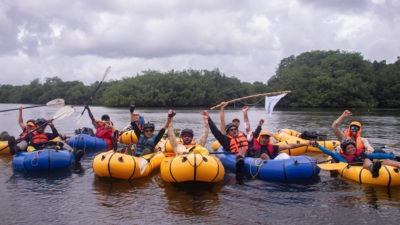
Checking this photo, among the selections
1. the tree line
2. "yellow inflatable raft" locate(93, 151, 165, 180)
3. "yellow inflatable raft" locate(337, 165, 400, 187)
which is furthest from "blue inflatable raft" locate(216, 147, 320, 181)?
the tree line

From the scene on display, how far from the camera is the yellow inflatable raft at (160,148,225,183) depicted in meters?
6.45

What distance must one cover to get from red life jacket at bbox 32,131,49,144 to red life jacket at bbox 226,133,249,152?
446 centimetres

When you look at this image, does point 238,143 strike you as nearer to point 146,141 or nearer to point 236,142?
point 236,142

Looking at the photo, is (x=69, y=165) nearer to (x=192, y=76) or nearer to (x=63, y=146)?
(x=63, y=146)

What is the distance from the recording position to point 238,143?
332 inches

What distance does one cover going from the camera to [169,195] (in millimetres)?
6586

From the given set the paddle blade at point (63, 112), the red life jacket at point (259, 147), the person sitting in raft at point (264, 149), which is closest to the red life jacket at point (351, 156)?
the person sitting in raft at point (264, 149)

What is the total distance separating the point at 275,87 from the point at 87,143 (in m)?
47.8

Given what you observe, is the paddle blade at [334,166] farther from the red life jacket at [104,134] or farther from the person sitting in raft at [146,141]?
the red life jacket at [104,134]

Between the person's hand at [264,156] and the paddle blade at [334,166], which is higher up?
the person's hand at [264,156]

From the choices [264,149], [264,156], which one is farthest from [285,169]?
[264,149]

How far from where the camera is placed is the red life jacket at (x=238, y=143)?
835cm

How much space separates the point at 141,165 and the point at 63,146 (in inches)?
122

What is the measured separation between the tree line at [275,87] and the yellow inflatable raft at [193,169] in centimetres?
4358
